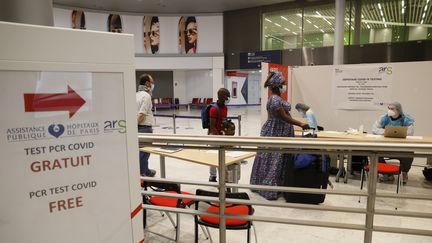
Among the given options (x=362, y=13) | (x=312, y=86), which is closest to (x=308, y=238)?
(x=312, y=86)

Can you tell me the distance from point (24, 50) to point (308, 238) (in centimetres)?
282

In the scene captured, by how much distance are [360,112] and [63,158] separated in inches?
249

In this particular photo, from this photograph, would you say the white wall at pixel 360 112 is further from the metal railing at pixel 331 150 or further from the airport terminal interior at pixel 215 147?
the metal railing at pixel 331 150

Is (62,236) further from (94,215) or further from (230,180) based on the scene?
(230,180)

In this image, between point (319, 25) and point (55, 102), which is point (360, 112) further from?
point (319, 25)

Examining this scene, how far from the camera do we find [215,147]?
182 centimetres

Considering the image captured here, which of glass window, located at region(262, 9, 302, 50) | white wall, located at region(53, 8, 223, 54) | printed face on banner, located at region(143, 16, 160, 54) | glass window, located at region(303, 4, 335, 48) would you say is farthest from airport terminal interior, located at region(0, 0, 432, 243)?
printed face on banner, located at region(143, 16, 160, 54)

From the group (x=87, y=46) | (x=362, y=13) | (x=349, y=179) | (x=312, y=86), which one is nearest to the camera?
(x=87, y=46)

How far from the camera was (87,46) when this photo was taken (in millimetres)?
1010

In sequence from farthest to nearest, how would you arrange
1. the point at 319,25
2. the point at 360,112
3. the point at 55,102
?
1. the point at 319,25
2. the point at 360,112
3. the point at 55,102

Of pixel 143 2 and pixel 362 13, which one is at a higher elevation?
pixel 143 2

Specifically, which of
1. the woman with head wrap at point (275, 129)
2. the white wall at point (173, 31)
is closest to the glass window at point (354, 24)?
the white wall at point (173, 31)

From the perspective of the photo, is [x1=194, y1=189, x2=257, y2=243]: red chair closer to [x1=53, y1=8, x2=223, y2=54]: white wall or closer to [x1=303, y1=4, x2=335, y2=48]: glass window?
[x1=303, y1=4, x2=335, y2=48]: glass window

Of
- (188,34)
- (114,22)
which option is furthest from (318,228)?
(114,22)
